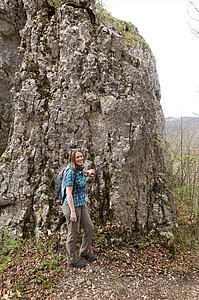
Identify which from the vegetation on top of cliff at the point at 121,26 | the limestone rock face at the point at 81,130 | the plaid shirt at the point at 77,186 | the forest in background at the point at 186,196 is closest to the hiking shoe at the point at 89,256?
the limestone rock face at the point at 81,130

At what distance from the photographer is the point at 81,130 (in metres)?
5.00

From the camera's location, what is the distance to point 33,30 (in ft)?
18.4

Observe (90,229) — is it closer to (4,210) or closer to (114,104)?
(4,210)

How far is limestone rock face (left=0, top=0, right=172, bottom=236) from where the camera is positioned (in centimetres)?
479

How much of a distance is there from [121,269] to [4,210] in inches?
144

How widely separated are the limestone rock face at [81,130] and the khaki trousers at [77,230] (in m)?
0.91

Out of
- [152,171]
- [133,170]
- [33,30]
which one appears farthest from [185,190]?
[33,30]

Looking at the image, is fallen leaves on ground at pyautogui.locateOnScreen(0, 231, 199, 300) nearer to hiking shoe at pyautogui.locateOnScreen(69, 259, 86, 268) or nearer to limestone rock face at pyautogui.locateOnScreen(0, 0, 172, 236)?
hiking shoe at pyautogui.locateOnScreen(69, 259, 86, 268)

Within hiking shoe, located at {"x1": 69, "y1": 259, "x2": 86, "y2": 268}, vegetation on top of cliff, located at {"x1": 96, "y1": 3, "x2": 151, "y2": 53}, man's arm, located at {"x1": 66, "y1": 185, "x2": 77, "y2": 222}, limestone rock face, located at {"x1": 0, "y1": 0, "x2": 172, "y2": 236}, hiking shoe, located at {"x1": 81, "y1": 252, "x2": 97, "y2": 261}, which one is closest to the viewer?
man's arm, located at {"x1": 66, "y1": 185, "x2": 77, "y2": 222}

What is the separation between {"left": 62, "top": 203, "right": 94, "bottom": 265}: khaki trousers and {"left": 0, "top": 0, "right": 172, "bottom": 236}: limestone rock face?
2.97 feet

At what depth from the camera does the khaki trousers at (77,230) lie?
354 cm

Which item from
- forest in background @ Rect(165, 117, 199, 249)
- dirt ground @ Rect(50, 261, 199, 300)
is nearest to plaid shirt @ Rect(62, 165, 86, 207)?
dirt ground @ Rect(50, 261, 199, 300)

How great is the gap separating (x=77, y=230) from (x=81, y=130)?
2729 mm

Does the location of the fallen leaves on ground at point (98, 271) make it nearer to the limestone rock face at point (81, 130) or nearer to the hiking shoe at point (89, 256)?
the hiking shoe at point (89, 256)
